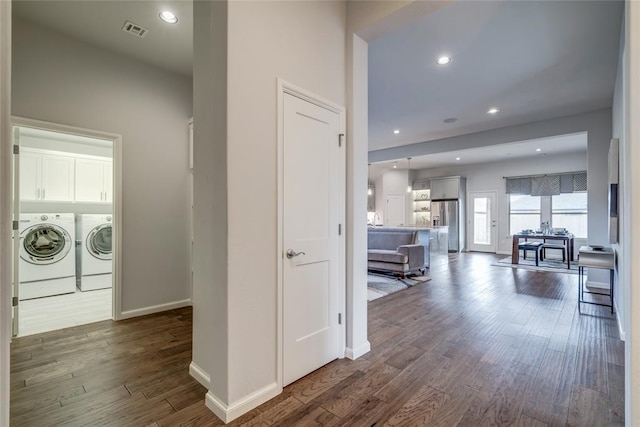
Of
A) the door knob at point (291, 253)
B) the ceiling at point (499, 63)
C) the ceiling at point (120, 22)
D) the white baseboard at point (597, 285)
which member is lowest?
the white baseboard at point (597, 285)

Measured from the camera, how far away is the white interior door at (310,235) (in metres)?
2.11

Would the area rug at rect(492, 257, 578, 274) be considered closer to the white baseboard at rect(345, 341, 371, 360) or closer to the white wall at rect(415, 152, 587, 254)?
the white wall at rect(415, 152, 587, 254)

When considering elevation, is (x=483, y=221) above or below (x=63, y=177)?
below

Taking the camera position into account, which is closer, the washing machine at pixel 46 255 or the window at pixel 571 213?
the washing machine at pixel 46 255

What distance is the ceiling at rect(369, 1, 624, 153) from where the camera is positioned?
2.72m

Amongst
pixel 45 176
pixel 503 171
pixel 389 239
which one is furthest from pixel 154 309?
pixel 503 171

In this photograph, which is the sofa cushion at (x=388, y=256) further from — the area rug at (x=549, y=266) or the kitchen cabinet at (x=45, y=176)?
the kitchen cabinet at (x=45, y=176)

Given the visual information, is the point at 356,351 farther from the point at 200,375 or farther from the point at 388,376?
the point at 200,375

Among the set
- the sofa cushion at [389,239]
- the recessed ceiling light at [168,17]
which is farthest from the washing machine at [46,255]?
the sofa cushion at [389,239]

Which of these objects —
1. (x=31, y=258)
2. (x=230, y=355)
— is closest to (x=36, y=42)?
(x=31, y=258)

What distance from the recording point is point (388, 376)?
226 centimetres

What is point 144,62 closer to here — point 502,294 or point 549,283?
point 502,294

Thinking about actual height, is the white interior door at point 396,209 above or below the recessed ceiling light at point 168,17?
below

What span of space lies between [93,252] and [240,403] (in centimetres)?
451
